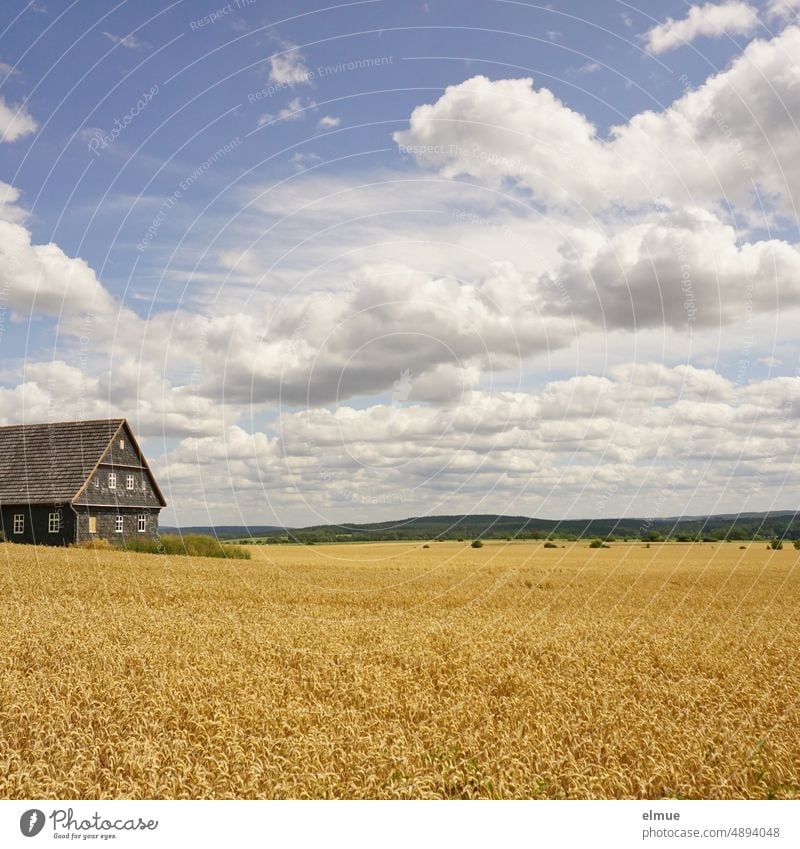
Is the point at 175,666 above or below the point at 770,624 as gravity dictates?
above

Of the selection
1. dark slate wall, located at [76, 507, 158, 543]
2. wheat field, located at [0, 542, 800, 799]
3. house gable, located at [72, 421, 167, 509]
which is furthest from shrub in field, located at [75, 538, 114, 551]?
wheat field, located at [0, 542, 800, 799]

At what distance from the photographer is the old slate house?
60938 mm

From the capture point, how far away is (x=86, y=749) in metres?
9.33

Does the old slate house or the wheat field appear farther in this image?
the old slate house

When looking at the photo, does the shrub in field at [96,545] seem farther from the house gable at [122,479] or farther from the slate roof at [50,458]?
the slate roof at [50,458]

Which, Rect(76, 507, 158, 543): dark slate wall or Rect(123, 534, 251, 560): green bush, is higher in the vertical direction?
Rect(76, 507, 158, 543): dark slate wall

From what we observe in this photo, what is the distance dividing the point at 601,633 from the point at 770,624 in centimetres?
759

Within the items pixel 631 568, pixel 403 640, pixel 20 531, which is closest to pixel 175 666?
pixel 403 640

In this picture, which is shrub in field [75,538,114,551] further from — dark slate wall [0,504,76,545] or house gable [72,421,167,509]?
house gable [72,421,167,509]

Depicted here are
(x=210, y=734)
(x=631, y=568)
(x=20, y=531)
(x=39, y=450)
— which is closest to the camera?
(x=210, y=734)

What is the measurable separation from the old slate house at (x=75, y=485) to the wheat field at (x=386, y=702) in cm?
3801

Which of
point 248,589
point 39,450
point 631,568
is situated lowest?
point 631,568

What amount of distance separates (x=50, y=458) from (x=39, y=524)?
21.5 ft
